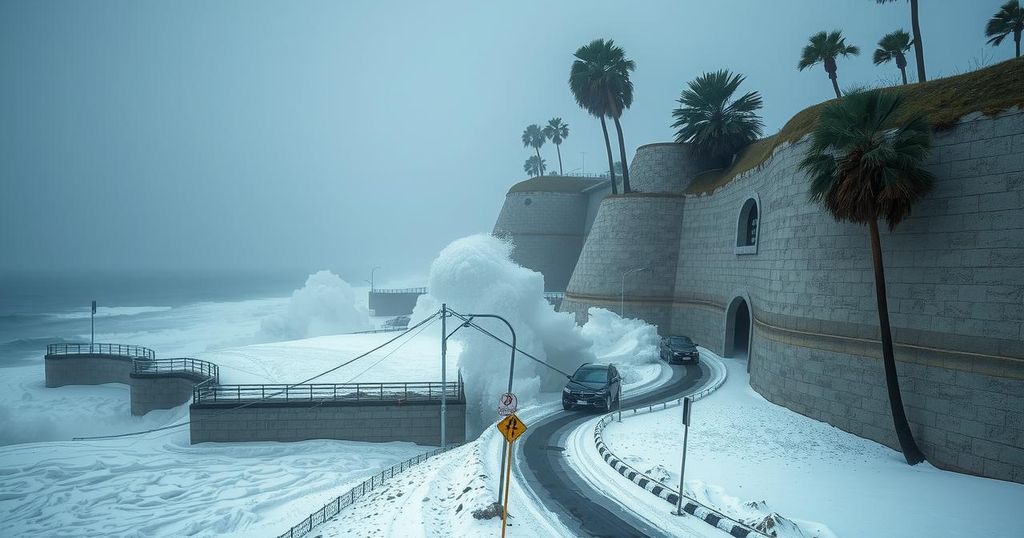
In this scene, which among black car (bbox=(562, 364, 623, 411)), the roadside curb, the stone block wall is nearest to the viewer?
the roadside curb

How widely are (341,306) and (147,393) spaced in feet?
121

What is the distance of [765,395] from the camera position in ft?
68.1

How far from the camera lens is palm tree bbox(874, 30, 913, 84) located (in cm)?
3022

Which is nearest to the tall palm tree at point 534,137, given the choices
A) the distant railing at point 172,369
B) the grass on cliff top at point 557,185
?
the grass on cliff top at point 557,185

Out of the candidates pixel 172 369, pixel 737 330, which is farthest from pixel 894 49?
pixel 172 369

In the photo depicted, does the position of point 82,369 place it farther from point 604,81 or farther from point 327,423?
point 604,81

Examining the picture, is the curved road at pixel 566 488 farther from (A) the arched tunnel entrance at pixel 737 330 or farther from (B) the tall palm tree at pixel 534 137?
(B) the tall palm tree at pixel 534 137

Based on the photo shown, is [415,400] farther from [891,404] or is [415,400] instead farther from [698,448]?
[891,404]

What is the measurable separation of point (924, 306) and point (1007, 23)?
2585cm

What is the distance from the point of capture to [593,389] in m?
20.3

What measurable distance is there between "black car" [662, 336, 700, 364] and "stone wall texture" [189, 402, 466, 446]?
46.1 ft

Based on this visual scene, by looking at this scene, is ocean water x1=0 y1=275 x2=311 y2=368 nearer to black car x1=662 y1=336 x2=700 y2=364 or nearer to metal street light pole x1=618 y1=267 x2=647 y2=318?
metal street light pole x1=618 y1=267 x2=647 y2=318

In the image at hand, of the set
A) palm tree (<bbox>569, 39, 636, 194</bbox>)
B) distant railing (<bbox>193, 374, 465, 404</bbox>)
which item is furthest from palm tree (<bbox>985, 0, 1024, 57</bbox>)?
distant railing (<bbox>193, 374, 465, 404</bbox>)

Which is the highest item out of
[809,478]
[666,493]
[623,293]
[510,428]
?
[623,293]
